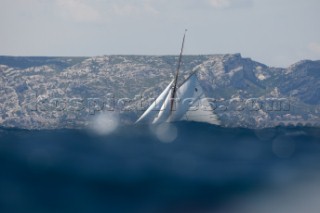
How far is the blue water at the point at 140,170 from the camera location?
51.8 meters

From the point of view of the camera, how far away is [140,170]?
197ft

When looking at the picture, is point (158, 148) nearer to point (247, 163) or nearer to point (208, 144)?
point (208, 144)

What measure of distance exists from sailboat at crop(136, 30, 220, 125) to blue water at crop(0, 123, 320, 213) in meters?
66.7

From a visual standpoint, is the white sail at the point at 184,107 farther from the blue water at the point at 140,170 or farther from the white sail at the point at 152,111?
the blue water at the point at 140,170

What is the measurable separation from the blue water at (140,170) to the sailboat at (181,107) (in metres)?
66.7

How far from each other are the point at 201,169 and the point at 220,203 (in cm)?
784

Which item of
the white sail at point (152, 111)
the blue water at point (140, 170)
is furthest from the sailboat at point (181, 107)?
the blue water at point (140, 170)

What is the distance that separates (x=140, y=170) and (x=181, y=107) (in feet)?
307

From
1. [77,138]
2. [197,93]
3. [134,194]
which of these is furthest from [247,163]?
[197,93]

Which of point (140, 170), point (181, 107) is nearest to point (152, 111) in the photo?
point (181, 107)

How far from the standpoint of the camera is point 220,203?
53.3m

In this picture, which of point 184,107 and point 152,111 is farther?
point 184,107

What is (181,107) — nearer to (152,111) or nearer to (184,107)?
(184,107)

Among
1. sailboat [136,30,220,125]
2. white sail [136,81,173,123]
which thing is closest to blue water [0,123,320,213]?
white sail [136,81,173,123]
